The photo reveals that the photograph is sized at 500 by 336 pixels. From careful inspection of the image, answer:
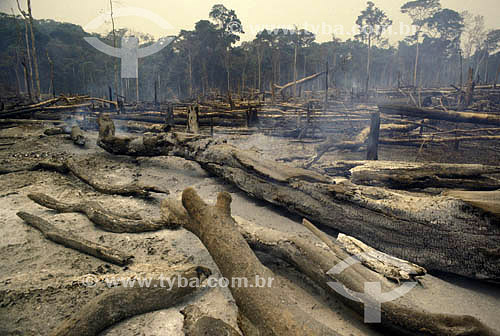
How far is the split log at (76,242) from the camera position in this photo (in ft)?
7.11

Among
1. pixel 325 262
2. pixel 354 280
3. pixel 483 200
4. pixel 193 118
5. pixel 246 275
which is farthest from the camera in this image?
pixel 193 118

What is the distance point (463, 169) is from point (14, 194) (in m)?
5.72

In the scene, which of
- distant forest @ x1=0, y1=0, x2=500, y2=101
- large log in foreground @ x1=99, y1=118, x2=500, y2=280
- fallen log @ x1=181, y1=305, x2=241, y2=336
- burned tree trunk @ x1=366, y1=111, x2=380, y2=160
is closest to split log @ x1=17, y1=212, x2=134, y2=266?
fallen log @ x1=181, y1=305, x2=241, y2=336

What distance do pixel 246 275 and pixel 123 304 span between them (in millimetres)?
794

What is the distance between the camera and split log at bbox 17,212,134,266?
217 centimetres

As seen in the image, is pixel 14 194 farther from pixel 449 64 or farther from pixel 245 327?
pixel 449 64

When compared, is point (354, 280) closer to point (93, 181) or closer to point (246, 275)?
point (246, 275)

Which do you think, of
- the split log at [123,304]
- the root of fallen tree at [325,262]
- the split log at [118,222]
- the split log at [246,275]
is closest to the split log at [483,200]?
the root of fallen tree at [325,262]

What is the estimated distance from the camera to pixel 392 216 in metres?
2.42

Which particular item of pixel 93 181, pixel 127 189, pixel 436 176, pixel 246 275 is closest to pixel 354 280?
pixel 246 275

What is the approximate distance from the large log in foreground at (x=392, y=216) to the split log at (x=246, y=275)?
129 centimetres

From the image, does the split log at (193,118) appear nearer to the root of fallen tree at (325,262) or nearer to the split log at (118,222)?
the split log at (118,222)

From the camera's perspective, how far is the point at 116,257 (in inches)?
84.7

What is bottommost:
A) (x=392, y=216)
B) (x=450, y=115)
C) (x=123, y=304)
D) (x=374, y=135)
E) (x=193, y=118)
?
(x=123, y=304)
